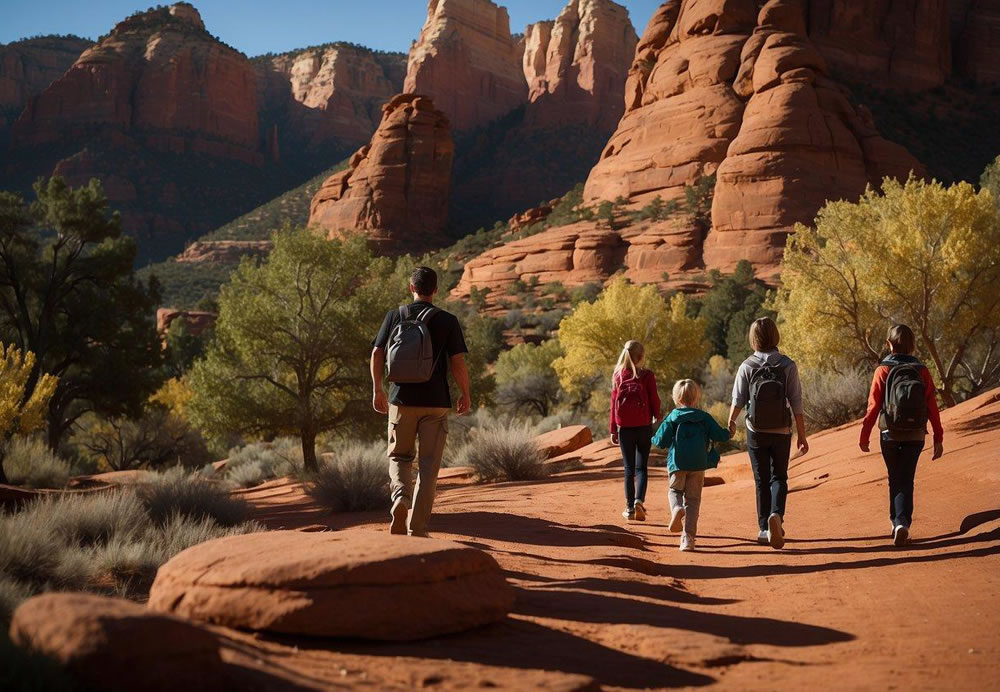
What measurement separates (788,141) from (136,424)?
40.1 meters

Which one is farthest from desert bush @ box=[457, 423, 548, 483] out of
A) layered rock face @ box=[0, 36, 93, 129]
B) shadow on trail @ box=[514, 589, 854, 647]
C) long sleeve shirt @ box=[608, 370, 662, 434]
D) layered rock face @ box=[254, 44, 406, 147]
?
layered rock face @ box=[0, 36, 93, 129]

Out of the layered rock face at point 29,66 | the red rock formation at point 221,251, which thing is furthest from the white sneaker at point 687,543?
the layered rock face at point 29,66

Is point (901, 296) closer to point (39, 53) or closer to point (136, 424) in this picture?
point (136, 424)

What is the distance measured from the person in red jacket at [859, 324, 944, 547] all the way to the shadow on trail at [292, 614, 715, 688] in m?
4.20

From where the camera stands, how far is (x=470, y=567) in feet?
14.3

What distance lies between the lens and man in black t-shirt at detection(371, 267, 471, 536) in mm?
5977

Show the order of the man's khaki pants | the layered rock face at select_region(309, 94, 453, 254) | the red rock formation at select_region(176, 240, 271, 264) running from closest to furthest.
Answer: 1. the man's khaki pants
2. the layered rock face at select_region(309, 94, 453, 254)
3. the red rock formation at select_region(176, 240, 271, 264)

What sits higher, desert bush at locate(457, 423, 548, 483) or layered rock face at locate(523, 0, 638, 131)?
layered rock face at locate(523, 0, 638, 131)

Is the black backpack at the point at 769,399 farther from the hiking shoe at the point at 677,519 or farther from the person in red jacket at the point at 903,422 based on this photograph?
the hiking shoe at the point at 677,519

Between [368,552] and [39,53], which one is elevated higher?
[39,53]

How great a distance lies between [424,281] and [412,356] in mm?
647

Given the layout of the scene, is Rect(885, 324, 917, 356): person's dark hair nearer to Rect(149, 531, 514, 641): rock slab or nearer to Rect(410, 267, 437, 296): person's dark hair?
Rect(410, 267, 437, 296): person's dark hair

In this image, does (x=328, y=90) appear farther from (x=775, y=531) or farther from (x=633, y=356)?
(x=775, y=531)

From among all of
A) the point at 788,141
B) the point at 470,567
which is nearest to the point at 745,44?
the point at 788,141
